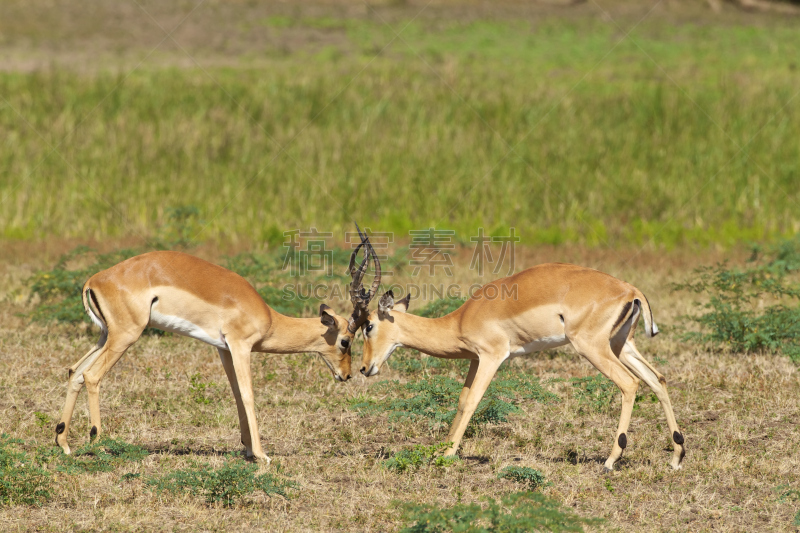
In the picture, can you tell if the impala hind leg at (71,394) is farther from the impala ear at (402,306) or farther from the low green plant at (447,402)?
the impala ear at (402,306)

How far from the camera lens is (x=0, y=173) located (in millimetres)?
17219

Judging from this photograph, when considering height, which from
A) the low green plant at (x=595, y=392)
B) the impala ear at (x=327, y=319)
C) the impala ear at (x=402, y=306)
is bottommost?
the low green plant at (x=595, y=392)

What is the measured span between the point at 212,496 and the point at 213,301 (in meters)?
1.58

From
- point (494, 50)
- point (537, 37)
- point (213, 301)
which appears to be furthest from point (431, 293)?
point (537, 37)

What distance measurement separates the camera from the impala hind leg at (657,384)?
6688 millimetres

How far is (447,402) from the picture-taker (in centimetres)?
760

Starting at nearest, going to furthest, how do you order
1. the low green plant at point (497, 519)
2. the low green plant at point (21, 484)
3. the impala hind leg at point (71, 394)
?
the low green plant at point (497, 519) < the low green plant at point (21, 484) < the impala hind leg at point (71, 394)

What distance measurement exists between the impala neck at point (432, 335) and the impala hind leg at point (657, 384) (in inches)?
49.6

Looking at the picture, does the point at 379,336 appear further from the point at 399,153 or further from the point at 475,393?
the point at 399,153

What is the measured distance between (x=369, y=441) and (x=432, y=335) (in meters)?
0.98

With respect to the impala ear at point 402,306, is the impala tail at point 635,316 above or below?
above

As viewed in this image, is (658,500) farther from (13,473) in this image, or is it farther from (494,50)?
(494,50)

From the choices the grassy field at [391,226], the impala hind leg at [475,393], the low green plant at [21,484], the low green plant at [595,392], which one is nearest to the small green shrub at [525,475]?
the grassy field at [391,226]

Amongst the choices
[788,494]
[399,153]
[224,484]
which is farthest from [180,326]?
[399,153]
